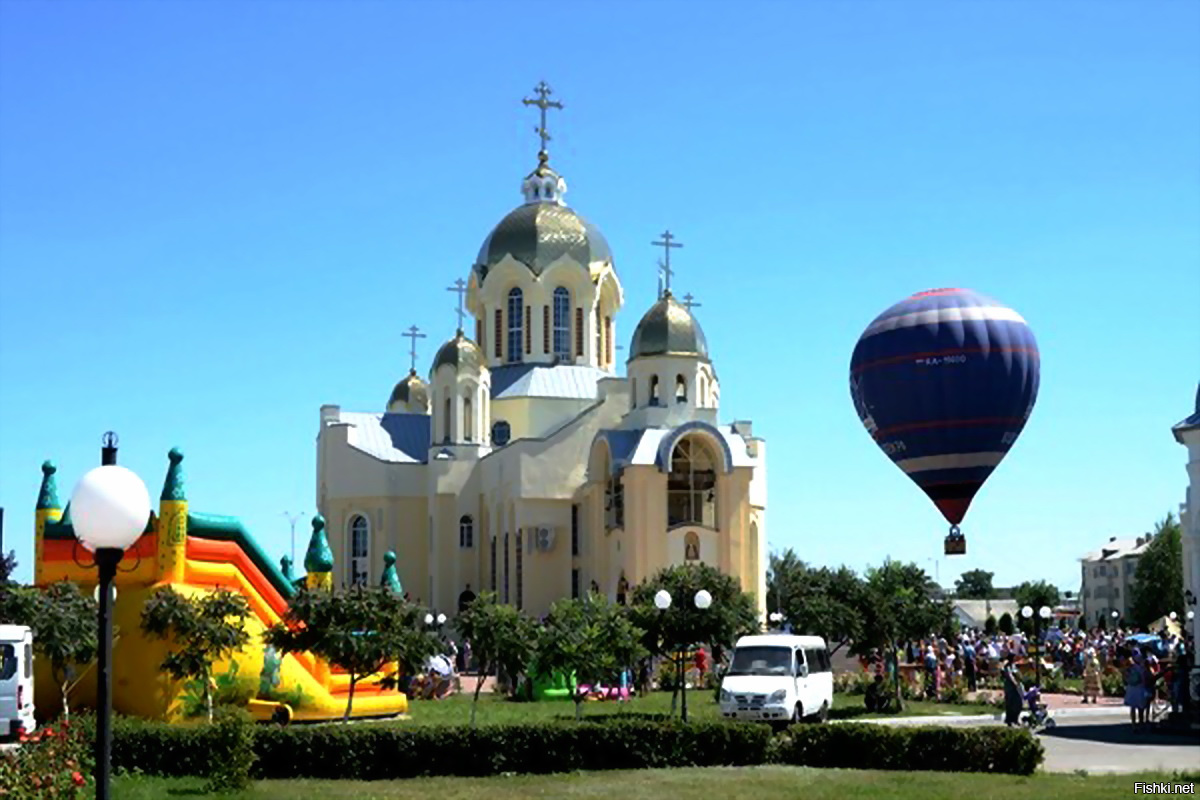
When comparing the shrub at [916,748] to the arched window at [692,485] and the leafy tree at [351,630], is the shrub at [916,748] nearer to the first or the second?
the leafy tree at [351,630]

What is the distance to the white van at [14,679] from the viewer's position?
2366 cm

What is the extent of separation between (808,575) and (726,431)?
51.6 feet

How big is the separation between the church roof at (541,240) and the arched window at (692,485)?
1273cm

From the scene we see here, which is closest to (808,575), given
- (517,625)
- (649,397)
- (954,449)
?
(954,449)

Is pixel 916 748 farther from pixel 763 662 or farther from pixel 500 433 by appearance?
pixel 500 433

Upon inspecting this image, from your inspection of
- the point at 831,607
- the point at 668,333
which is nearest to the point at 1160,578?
the point at 668,333

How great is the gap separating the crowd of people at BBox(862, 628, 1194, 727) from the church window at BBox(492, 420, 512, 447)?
1966 cm

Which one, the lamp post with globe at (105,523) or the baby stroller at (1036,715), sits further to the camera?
the baby stroller at (1036,715)

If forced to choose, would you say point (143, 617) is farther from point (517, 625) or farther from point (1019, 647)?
point (1019, 647)

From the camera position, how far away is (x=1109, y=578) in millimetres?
114875

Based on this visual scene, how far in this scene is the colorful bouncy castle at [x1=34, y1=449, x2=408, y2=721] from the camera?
25969 millimetres

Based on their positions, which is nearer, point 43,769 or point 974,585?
point 43,769

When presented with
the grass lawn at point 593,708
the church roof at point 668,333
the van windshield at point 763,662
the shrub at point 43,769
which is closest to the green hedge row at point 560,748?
the shrub at point 43,769

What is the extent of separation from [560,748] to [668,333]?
104 feet
